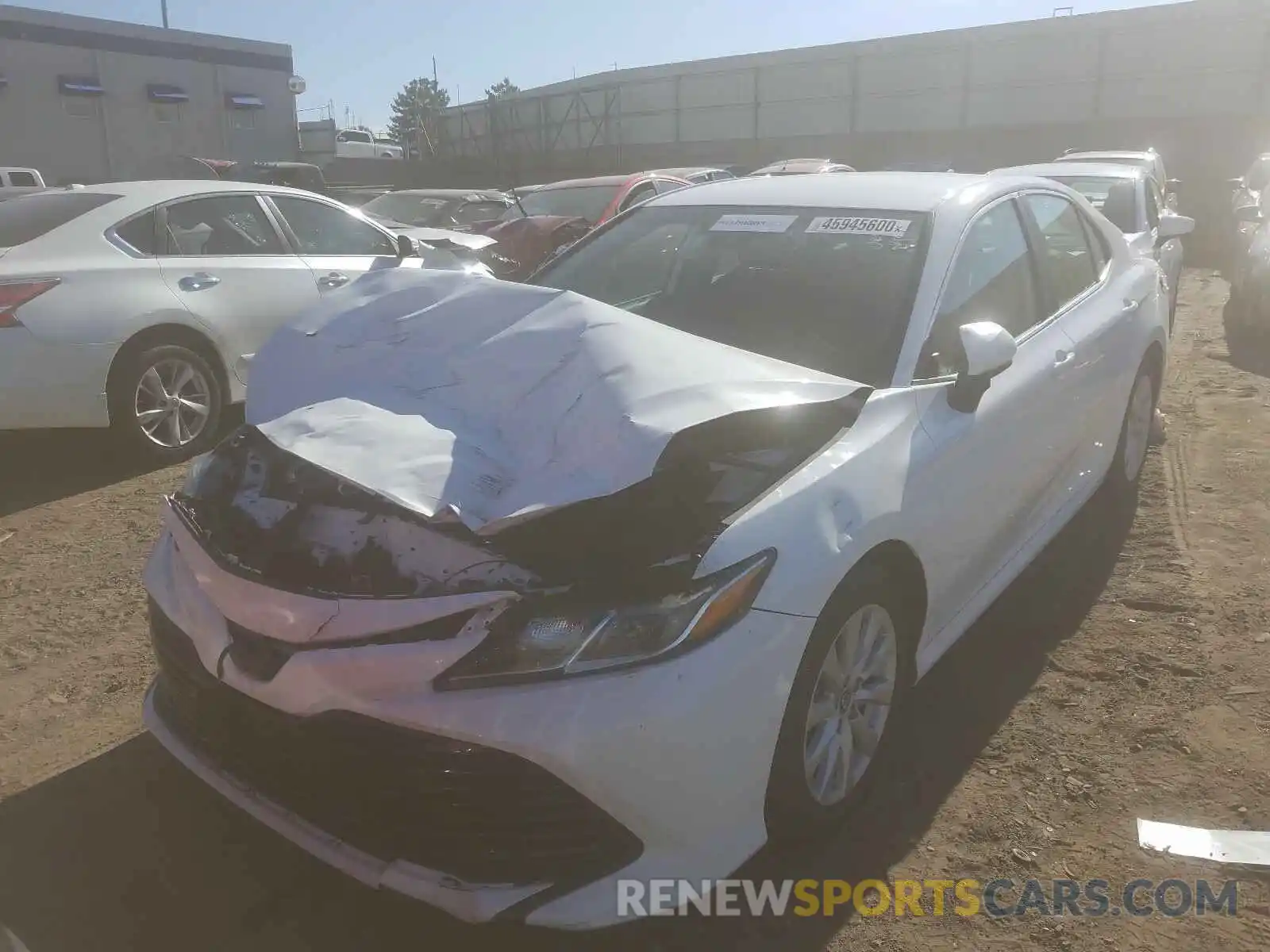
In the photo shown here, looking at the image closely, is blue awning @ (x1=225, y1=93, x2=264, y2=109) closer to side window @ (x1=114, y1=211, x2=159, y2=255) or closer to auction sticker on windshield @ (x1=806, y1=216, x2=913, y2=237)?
side window @ (x1=114, y1=211, x2=159, y2=255)

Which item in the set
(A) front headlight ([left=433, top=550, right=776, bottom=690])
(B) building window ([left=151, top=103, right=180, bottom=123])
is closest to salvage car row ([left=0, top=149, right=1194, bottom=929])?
(A) front headlight ([left=433, top=550, right=776, bottom=690])

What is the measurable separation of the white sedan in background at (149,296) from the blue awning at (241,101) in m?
28.5

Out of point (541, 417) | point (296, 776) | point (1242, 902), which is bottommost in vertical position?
point (1242, 902)

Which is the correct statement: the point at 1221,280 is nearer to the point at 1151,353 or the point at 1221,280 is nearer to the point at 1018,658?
the point at 1151,353

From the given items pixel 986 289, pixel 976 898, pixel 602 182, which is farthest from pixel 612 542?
pixel 602 182

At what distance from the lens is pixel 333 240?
6.91 metres

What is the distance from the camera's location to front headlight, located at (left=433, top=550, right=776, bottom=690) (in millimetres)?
2006

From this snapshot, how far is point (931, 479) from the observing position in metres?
2.80

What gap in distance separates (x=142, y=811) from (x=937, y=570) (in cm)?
230

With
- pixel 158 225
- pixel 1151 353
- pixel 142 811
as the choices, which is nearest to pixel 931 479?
pixel 142 811

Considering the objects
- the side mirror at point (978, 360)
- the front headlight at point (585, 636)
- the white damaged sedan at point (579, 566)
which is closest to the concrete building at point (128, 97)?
the white damaged sedan at point (579, 566)

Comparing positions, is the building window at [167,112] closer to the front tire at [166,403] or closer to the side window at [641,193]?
the side window at [641,193]

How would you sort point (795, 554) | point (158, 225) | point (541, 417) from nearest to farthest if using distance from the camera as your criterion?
point (795, 554), point (541, 417), point (158, 225)

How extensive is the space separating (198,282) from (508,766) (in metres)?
4.86
